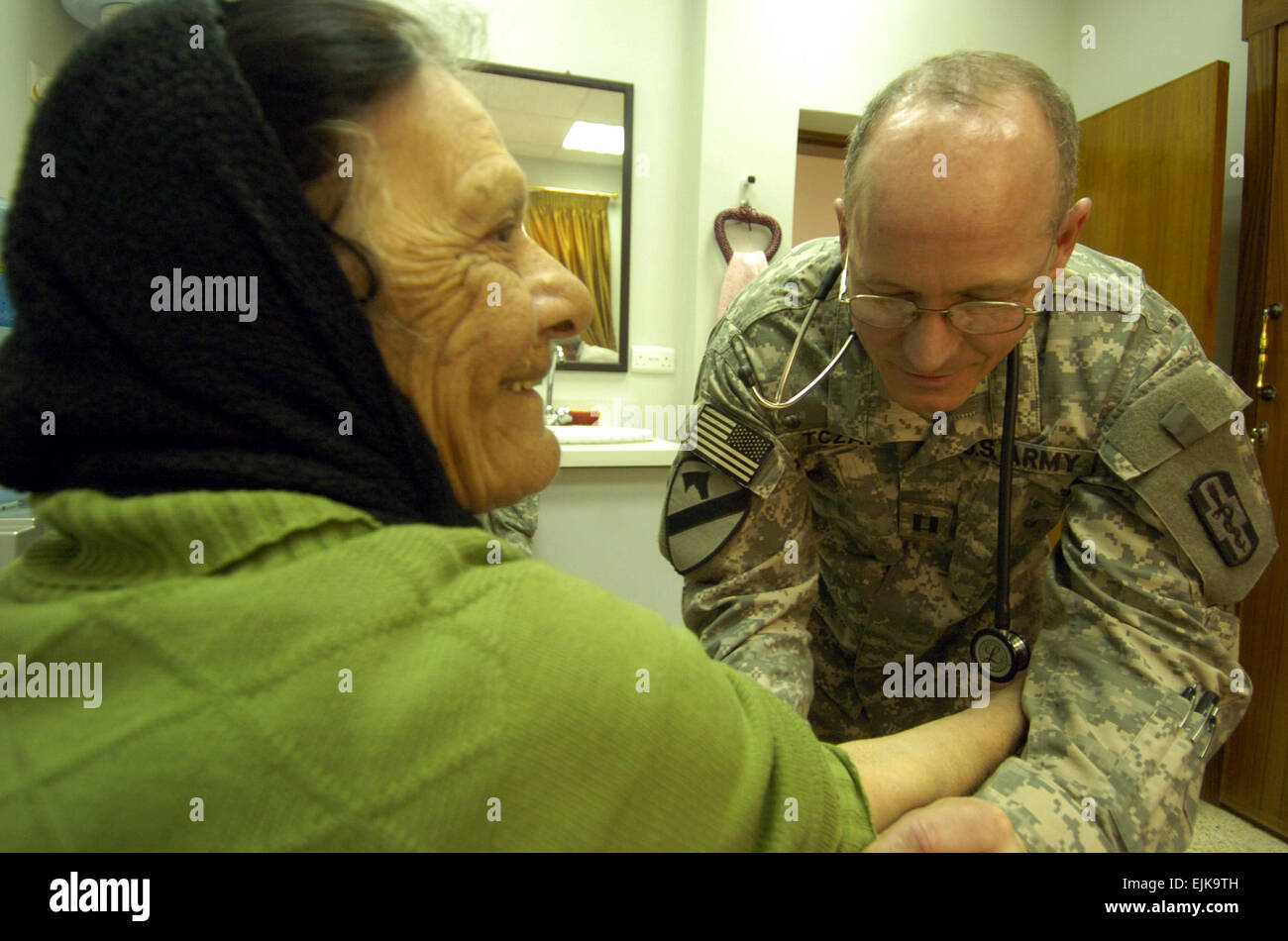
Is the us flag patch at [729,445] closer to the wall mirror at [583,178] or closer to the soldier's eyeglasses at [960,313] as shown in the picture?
the soldier's eyeglasses at [960,313]

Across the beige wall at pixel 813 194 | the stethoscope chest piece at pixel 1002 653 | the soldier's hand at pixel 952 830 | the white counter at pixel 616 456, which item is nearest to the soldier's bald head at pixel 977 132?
the stethoscope chest piece at pixel 1002 653

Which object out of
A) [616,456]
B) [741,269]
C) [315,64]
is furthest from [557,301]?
[741,269]

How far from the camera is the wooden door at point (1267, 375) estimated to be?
1.96m

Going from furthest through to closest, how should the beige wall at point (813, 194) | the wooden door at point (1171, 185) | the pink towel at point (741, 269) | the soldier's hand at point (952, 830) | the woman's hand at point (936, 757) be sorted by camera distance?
the beige wall at point (813, 194) < the pink towel at point (741, 269) < the wooden door at point (1171, 185) < the woman's hand at point (936, 757) < the soldier's hand at point (952, 830)

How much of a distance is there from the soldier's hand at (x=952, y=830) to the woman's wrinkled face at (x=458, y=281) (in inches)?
17.2

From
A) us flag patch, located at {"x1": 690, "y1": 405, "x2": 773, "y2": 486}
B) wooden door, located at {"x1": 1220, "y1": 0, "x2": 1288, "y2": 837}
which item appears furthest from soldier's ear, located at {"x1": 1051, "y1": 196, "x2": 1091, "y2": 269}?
wooden door, located at {"x1": 1220, "y1": 0, "x2": 1288, "y2": 837}

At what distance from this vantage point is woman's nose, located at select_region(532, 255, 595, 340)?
69 centimetres

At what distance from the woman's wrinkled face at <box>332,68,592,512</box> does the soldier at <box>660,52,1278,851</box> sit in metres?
0.46

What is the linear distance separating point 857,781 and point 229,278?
1.82ft

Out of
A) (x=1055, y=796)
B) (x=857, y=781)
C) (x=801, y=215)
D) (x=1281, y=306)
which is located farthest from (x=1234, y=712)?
(x=801, y=215)

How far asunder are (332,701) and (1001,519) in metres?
0.92

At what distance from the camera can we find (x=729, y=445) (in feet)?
3.69

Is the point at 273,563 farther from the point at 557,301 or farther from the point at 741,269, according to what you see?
the point at 741,269
